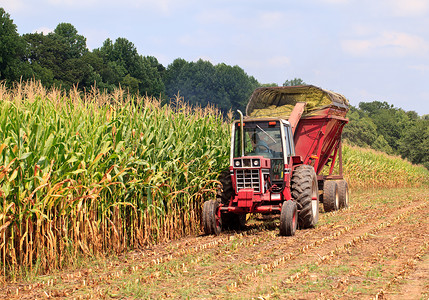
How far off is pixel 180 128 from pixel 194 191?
1.40 meters

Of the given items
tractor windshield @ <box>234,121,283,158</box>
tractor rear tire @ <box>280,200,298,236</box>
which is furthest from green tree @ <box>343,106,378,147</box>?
tractor rear tire @ <box>280,200,298,236</box>

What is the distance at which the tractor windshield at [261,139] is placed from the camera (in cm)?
1079

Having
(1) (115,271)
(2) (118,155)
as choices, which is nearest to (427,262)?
(1) (115,271)

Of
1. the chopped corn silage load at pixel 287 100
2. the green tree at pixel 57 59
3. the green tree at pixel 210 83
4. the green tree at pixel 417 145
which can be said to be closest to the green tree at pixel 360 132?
the green tree at pixel 417 145

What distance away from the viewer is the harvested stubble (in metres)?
6.90

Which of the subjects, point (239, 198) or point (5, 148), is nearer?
point (5, 148)

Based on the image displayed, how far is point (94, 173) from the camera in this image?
804cm

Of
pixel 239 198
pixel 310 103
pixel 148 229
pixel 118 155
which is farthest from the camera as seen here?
pixel 310 103

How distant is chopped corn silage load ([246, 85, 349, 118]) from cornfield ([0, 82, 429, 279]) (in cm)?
204

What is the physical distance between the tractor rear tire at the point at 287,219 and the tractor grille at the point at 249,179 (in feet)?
2.30

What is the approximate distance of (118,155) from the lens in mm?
8469

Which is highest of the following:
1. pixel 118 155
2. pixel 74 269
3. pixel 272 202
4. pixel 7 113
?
pixel 7 113

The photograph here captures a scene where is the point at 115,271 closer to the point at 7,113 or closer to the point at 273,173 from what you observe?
the point at 7,113

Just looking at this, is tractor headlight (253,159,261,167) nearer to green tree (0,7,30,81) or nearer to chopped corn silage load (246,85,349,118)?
chopped corn silage load (246,85,349,118)
